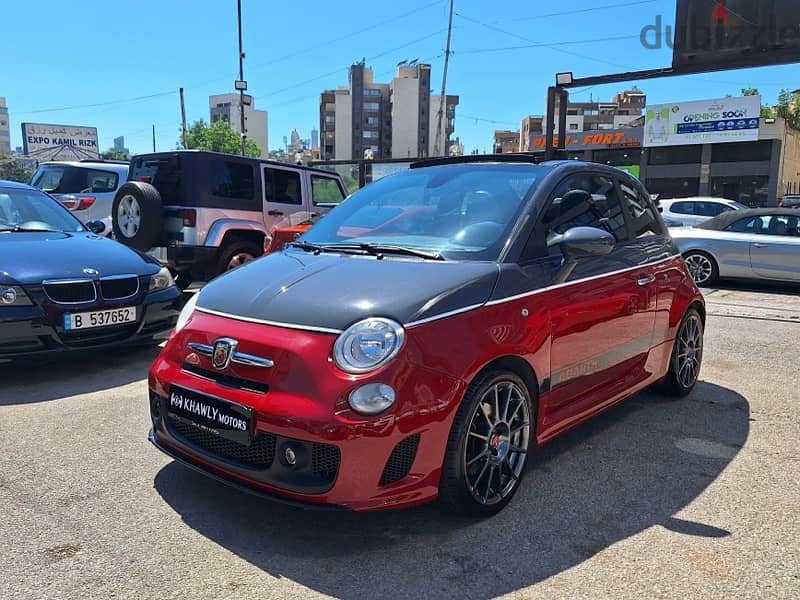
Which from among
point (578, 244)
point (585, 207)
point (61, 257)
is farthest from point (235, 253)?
point (578, 244)

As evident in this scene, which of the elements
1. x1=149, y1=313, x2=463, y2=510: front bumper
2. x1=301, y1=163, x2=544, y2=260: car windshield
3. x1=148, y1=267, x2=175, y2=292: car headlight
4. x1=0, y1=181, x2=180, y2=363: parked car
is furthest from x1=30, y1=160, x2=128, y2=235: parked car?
x1=149, y1=313, x2=463, y2=510: front bumper

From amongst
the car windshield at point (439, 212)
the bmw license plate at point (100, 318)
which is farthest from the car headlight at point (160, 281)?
the car windshield at point (439, 212)

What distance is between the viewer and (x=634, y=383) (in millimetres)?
4070

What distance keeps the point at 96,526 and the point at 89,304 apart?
2.61 metres

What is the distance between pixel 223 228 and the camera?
27.4ft

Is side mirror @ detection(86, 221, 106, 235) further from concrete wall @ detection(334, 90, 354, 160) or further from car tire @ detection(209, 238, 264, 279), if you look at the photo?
concrete wall @ detection(334, 90, 354, 160)

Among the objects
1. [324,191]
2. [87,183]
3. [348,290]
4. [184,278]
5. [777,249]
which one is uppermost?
[87,183]

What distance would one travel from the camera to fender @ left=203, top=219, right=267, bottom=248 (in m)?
8.21

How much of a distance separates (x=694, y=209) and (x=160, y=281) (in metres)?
14.2

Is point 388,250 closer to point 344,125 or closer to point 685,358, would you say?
point 685,358

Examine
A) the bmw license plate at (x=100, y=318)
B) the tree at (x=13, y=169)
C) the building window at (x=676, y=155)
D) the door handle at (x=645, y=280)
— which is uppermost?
the building window at (x=676, y=155)

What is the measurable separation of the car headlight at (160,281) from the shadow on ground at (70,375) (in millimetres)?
653

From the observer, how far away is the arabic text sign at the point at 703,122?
4150 centimetres

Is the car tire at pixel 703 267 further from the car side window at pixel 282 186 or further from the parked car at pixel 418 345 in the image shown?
the parked car at pixel 418 345
